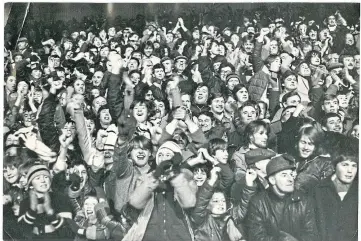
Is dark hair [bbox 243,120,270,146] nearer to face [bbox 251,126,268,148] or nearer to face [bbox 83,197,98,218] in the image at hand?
face [bbox 251,126,268,148]

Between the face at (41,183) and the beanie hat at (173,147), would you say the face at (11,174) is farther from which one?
the beanie hat at (173,147)

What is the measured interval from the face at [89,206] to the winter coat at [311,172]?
1.01m

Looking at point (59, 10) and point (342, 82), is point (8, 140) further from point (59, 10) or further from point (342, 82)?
point (342, 82)

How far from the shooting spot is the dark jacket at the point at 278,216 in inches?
151

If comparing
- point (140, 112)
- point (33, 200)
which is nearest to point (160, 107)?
point (140, 112)

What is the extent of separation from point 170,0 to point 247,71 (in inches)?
20.5

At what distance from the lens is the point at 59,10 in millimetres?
3838

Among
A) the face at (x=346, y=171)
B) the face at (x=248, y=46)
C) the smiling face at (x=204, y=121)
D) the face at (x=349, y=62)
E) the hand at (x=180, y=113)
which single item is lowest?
the face at (x=346, y=171)

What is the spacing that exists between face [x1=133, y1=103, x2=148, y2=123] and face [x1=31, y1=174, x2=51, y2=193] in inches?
20.9

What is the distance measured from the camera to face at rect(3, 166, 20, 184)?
3.84 meters

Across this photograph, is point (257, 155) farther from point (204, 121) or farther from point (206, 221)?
point (206, 221)

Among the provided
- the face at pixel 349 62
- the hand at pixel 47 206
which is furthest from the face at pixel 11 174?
the face at pixel 349 62

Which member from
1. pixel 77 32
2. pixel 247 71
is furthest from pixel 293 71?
pixel 77 32

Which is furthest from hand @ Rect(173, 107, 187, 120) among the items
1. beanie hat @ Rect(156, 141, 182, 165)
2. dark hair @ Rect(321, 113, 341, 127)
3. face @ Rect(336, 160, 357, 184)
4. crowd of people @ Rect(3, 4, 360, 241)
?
face @ Rect(336, 160, 357, 184)
